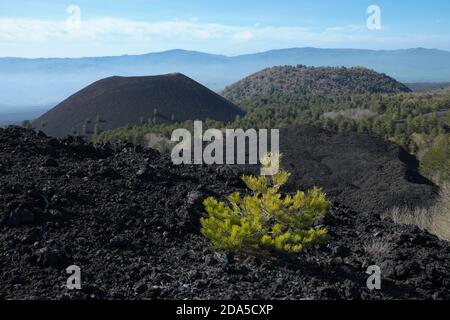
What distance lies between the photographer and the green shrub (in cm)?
612

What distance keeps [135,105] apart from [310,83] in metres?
38.9

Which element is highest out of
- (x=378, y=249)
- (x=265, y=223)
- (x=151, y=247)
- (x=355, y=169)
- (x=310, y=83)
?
(x=310, y=83)

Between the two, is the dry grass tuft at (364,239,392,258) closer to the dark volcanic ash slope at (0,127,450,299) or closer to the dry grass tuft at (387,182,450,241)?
the dark volcanic ash slope at (0,127,450,299)

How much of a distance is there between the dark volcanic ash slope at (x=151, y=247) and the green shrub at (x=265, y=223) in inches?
8.9

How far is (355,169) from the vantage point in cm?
2289

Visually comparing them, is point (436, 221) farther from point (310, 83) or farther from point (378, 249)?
point (310, 83)

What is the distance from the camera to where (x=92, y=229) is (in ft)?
22.4

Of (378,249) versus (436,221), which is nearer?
(378,249)

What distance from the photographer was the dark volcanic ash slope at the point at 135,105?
2188 inches

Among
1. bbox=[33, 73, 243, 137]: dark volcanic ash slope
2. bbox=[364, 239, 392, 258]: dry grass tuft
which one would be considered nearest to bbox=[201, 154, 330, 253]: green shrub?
bbox=[364, 239, 392, 258]: dry grass tuft

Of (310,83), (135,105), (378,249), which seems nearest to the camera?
(378,249)

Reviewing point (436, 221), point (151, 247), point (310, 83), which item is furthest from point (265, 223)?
point (310, 83)

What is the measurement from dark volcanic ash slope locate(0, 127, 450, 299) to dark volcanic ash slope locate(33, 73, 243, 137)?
4367 centimetres
